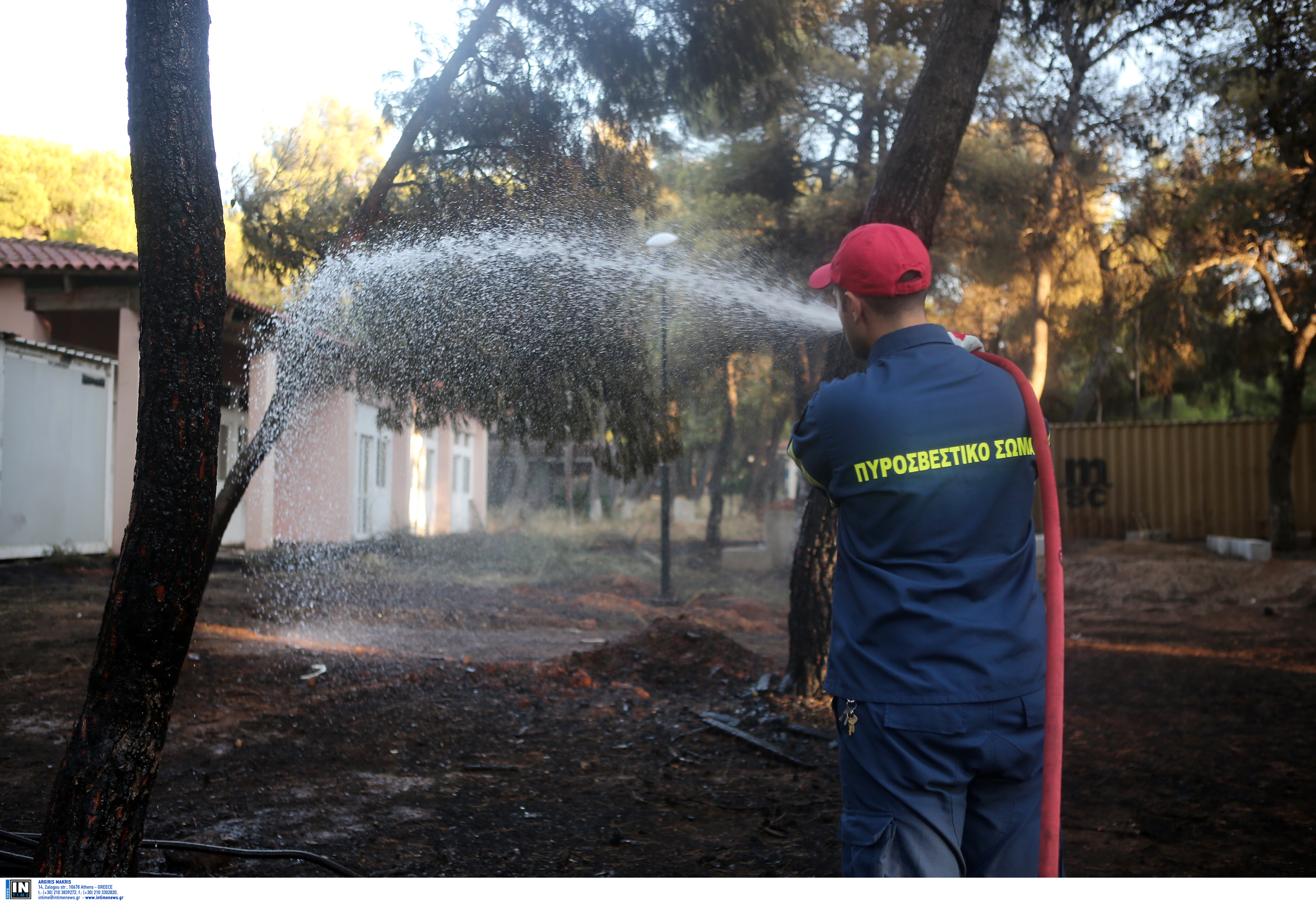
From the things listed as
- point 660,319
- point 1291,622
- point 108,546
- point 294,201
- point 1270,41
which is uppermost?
point 1270,41

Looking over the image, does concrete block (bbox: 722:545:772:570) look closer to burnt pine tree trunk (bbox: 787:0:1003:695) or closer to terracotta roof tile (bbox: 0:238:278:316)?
burnt pine tree trunk (bbox: 787:0:1003:695)

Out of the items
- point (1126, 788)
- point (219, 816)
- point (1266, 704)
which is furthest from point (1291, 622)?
point (219, 816)

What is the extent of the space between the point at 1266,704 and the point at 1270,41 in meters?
4.43

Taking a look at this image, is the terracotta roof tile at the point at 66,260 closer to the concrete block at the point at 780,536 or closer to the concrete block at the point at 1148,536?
the concrete block at the point at 780,536

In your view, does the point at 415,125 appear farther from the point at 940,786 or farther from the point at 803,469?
the point at 940,786

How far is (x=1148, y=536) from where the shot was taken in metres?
16.8

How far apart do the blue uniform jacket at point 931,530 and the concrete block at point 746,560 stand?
559 inches

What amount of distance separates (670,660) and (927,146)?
366cm

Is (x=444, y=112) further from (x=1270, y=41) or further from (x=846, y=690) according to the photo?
(x=1270, y=41)

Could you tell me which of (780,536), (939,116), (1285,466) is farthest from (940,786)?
(1285,466)

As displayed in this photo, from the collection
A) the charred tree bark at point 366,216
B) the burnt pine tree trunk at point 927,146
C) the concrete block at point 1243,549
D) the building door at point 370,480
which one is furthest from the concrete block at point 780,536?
the charred tree bark at point 366,216

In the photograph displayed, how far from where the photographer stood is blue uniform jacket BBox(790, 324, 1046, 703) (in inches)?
64.7

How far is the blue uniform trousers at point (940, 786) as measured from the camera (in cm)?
162

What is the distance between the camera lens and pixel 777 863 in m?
3.35
